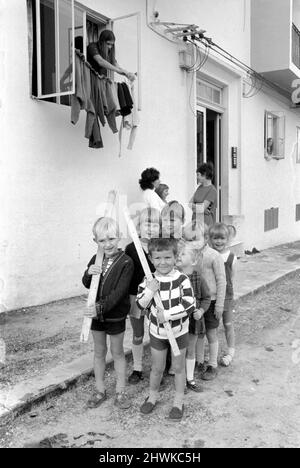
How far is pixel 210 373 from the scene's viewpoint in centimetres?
361

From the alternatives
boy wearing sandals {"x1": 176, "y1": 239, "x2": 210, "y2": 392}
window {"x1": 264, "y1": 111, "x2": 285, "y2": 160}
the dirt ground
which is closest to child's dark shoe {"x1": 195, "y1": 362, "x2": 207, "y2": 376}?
the dirt ground

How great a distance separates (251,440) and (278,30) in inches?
381

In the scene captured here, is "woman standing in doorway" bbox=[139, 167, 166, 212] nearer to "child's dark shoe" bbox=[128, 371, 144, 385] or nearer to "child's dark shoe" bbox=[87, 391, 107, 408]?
"child's dark shoe" bbox=[128, 371, 144, 385]

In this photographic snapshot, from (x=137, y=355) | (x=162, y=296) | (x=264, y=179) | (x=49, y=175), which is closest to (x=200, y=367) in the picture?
(x=137, y=355)

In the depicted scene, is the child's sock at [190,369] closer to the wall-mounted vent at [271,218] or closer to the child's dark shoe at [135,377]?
the child's dark shoe at [135,377]

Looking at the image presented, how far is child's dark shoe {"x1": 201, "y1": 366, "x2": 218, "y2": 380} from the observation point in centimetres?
357

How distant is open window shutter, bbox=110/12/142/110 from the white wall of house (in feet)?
0.30

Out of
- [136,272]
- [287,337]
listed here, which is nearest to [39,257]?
[136,272]

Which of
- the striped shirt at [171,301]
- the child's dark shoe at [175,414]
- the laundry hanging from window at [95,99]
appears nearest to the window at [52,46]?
the laundry hanging from window at [95,99]

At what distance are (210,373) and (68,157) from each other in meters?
2.99

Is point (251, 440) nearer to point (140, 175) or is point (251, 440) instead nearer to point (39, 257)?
point (39, 257)

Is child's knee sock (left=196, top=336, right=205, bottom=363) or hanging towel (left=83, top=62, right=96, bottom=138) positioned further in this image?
hanging towel (left=83, top=62, right=96, bottom=138)

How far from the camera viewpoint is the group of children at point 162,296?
9.64 ft

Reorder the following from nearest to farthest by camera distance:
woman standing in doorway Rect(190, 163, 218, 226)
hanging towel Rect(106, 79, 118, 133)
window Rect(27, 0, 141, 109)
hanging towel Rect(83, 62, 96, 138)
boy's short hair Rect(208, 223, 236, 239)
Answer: boy's short hair Rect(208, 223, 236, 239)
window Rect(27, 0, 141, 109)
hanging towel Rect(83, 62, 96, 138)
hanging towel Rect(106, 79, 118, 133)
woman standing in doorway Rect(190, 163, 218, 226)
